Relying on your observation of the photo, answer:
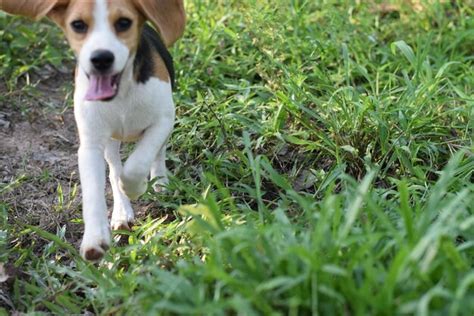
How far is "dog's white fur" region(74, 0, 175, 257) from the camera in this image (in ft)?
12.6

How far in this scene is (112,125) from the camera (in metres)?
4.27

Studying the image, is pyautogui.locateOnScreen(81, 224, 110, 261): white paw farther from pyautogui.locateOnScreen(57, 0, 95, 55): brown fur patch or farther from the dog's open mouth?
pyautogui.locateOnScreen(57, 0, 95, 55): brown fur patch

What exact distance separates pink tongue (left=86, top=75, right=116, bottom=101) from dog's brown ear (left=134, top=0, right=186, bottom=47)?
0.33 metres

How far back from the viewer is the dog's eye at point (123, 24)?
12.8 ft

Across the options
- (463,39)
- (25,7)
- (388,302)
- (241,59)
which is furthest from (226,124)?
(388,302)

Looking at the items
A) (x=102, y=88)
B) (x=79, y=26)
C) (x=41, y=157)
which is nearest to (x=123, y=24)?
(x=79, y=26)

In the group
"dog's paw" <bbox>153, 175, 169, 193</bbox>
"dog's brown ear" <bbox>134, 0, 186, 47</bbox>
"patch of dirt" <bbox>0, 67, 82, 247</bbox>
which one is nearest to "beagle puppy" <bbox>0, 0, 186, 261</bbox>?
"dog's brown ear" <bbox>134, 0, 186, 47</bbox>

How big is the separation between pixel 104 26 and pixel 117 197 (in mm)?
1139

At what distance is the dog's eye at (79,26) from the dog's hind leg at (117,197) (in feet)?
3.06

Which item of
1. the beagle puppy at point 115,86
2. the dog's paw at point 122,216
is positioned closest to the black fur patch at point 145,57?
the beagle puppy at point 115,86

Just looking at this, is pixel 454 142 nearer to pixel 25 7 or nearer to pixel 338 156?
pixel 338 156

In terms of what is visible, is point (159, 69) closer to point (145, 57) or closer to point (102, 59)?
point (145, 57)

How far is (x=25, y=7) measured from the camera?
159 inches

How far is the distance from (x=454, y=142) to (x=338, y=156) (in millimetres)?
603
